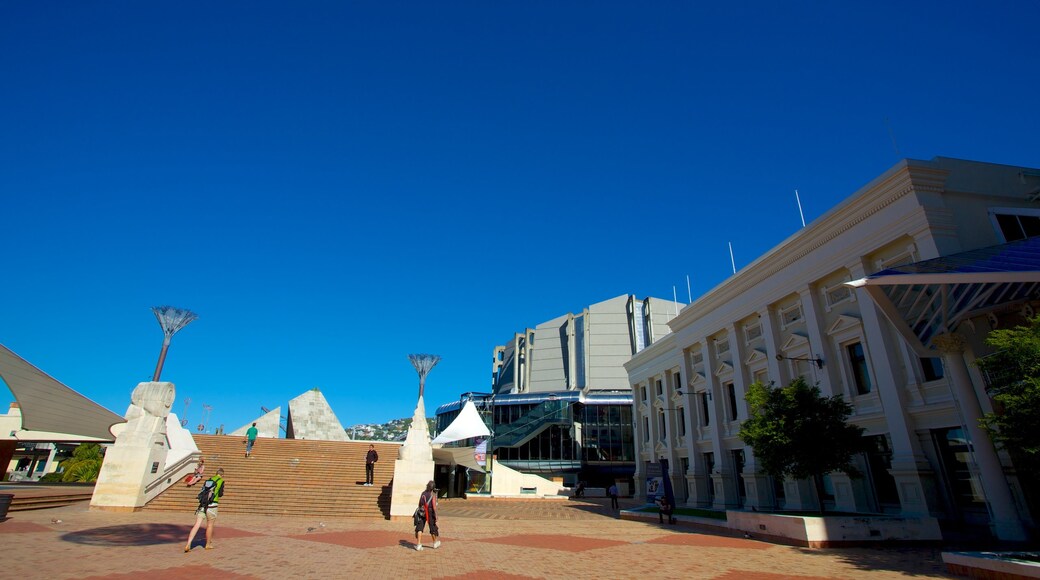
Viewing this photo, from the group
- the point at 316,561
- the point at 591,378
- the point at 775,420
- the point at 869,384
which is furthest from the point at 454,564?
the point at 591,378

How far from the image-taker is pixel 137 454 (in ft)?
62.9

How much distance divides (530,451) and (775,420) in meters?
40.4

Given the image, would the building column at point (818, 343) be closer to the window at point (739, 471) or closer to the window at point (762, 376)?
the window at point (762, 376)

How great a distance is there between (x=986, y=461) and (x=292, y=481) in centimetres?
2539

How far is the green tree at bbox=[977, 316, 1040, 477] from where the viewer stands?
1045cm

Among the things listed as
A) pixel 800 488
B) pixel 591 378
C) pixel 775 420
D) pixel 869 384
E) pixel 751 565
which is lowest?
pixel 751 565

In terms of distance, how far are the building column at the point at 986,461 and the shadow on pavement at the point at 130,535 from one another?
20.7 metres

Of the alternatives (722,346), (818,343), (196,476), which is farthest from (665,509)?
(196,476)

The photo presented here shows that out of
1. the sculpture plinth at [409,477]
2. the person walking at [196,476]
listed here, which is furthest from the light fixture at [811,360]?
the person walking at [196,476]

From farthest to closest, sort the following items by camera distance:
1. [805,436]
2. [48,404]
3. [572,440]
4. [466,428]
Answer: [572,440]
[466,428]
[48,404]
[805,436]

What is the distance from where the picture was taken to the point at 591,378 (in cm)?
6197

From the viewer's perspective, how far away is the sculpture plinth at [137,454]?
18.6 metres

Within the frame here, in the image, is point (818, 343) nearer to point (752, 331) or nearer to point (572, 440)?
point (752, 331)

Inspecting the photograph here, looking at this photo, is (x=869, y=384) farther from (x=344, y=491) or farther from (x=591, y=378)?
(x=591, y=378)
